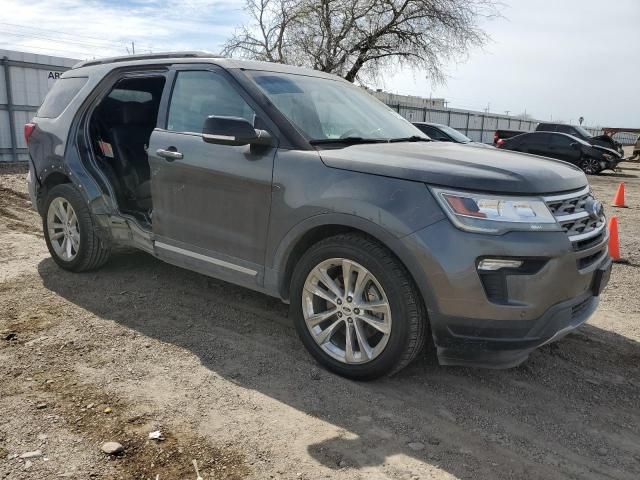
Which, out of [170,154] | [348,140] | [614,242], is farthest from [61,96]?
[614,242]

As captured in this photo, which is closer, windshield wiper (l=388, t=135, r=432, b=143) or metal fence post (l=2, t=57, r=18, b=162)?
windshield wiper (l=388, t=135, r=432, b=143)

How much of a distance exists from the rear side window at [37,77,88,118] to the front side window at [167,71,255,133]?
1.35 m

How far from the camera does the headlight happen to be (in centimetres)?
280

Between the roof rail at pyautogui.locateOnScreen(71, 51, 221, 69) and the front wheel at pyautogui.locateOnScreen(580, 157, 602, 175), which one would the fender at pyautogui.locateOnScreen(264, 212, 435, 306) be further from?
the front wheel at pyautogui.locateOnScreen(580, 157, 602, 175)

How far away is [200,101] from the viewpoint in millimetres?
4062

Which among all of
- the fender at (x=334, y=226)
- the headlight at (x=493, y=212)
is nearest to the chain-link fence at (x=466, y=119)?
the fender at (x=334, y=226)

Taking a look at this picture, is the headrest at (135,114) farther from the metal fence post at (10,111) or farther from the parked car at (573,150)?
the parked car at (573,150)

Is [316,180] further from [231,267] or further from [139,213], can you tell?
[139,213]

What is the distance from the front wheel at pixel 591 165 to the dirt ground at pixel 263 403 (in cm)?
1691

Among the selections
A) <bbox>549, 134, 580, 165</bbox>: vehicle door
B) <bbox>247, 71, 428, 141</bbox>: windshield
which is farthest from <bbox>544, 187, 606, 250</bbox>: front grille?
<bbox>549, 134, 580, 165</bbox>: vehicle door

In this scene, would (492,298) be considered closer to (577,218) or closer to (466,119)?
(577,218)

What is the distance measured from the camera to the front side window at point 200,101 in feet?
12.6

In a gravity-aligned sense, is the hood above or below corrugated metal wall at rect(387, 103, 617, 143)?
below

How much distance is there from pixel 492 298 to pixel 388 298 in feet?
1.82
